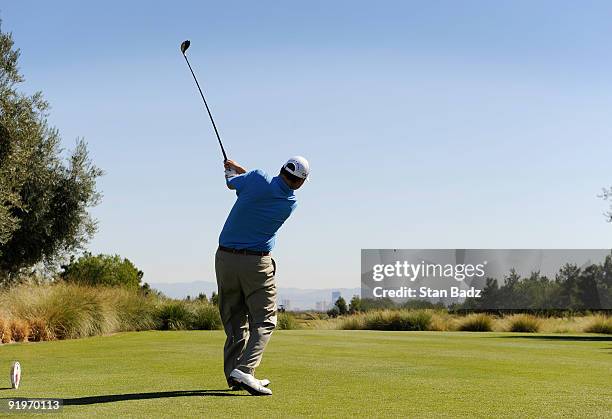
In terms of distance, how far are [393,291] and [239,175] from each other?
104 ft

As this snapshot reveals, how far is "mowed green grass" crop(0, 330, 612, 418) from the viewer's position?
289 inches

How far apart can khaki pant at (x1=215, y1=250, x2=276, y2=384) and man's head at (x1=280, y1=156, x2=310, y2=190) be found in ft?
2.57

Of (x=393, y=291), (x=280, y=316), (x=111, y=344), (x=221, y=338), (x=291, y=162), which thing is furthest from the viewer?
(x=393, y=291)

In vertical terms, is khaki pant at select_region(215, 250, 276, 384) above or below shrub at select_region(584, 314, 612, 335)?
above

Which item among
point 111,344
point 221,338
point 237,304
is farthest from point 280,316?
point 237,304

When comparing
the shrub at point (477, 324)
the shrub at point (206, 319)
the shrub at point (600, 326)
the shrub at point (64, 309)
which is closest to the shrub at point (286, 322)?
the shrub at point (206, 319)

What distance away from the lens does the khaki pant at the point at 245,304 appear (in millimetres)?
8398

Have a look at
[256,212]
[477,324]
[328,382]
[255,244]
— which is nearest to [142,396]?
[255,244]

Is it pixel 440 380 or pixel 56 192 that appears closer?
pixel 440 380

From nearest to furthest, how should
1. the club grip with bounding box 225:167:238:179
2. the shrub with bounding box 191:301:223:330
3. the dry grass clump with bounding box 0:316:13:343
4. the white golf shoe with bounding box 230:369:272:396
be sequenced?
the white golf shoe with bounding box 230:369:272:396, the club grip with bounding box 225:167:238:179, the dry grass clump with bounding box 0:316:13:343, the shrub with bounding box 191:301:223:330

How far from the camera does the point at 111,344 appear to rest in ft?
56.9

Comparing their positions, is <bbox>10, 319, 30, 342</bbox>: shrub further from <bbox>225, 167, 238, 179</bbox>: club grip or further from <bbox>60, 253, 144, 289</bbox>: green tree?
<bbox>60, 253, 144, 289</bbox>: green tree

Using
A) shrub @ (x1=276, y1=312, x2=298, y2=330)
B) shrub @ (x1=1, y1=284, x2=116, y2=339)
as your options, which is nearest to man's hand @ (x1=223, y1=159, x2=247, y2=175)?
shrub @ (x1=1, y1=284, x2=116, y2=339)

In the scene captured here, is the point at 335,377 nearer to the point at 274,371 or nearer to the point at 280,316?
the point at 274,371
